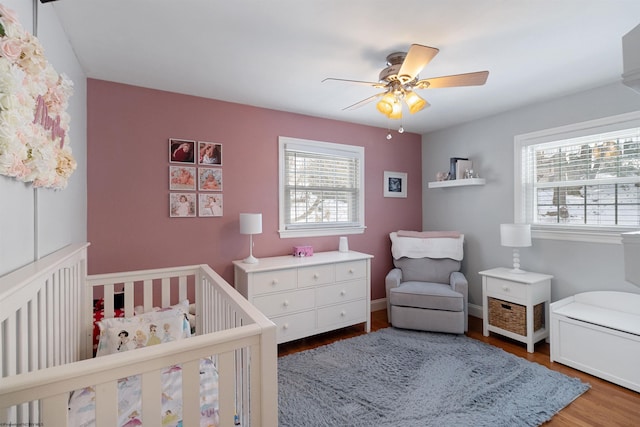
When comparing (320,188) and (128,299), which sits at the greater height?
(320,188)

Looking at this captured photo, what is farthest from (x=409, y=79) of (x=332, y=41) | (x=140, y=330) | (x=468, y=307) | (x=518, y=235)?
(x=468, y=307)

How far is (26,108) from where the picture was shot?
956 millimetres

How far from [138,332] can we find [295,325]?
1.45m

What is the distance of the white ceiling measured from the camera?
156 cm

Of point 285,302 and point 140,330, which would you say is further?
point 285,302

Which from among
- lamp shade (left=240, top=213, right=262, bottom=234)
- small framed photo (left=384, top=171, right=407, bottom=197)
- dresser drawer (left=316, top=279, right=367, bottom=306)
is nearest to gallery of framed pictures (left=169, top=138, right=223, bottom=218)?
lamp shade (left=240, top=213, right=262, bottom=234)

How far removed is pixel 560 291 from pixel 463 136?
1956mm

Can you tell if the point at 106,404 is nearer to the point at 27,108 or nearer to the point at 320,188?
the point at 27,108

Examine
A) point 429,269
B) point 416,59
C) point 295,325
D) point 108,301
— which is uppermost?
point 416,59

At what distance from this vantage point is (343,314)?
3047 mm

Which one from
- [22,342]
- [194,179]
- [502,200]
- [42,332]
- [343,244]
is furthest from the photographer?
[343,244]

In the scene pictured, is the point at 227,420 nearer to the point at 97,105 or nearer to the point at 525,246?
the point at 97,105

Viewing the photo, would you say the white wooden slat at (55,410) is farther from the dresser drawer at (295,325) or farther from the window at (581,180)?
the window at (581,180)

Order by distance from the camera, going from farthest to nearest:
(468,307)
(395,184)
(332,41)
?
(395,184), (468,307), (332,41)
